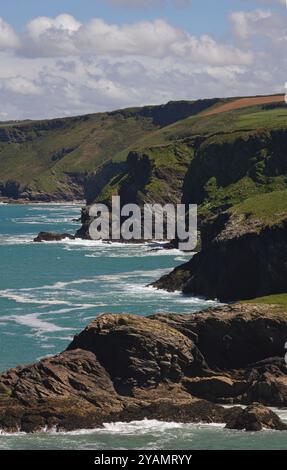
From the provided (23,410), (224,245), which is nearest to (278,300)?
(23,410)

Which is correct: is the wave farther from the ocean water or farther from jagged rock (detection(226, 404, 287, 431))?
jagged rock (detection(226, 404, 287, 431))

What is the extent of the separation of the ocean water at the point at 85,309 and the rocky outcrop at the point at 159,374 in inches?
77.8

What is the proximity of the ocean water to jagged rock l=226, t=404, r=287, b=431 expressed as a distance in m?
1.00

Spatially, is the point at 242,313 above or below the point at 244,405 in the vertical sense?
above

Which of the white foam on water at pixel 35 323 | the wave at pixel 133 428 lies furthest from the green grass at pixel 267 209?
the wave at pixel 133 428

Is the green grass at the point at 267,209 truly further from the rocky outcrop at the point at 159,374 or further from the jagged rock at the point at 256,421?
the jagged rock at the point at 256,421

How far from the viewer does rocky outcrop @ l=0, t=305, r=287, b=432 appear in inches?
3091

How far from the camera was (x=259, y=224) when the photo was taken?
142625 millimetres

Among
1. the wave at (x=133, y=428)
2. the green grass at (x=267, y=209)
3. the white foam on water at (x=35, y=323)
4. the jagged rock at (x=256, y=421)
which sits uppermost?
the green grass at (x=267, y=209)

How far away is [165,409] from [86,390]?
7570 millimetres

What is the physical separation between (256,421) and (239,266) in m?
66.8

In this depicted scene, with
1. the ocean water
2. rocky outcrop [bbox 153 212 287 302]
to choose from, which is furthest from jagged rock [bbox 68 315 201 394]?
rocky outcrop [bbox 153 212 287 302]

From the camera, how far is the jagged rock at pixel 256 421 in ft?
247
